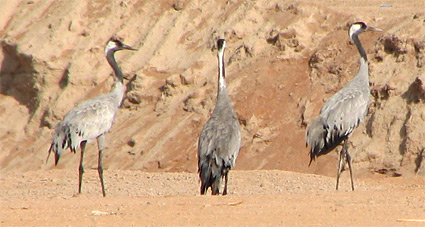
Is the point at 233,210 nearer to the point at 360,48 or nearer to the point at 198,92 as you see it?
the point at 360,48

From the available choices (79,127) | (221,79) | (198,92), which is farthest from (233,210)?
(198,92)

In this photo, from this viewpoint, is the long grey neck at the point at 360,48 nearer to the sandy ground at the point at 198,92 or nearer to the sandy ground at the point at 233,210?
the sandy ground at the point at 198,92

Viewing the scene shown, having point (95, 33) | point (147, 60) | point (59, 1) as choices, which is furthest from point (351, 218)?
point (59, 1)

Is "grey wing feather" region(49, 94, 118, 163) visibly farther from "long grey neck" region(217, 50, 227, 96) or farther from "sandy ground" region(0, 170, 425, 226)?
"sandy ground" region(0, 170, 425, 226)

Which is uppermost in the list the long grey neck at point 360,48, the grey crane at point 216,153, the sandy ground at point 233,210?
the long grey neck at point 360,48

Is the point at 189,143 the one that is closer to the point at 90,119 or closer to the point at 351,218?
the point at 90,119

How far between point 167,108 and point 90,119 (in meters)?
7.47

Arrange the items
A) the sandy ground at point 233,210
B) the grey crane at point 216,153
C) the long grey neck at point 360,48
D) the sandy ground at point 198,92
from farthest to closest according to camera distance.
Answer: the sandy ground at point 198,92 < the long grey neck at point 360,48 < the grey crane at point 216,153 < the sandy ground at point 233,210

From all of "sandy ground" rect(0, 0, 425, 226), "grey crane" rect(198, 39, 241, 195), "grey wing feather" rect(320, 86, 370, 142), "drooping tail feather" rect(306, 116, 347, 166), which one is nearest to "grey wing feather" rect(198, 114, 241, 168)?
"grey crane" rect(198, 39, 241, 195)

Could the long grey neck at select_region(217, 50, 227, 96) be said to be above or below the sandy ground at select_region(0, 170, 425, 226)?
above

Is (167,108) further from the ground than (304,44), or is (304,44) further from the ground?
(304,44)

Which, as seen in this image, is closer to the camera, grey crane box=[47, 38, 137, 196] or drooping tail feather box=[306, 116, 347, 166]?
grey crane box=[47, 38, 137, 196]

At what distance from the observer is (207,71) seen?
76.0 feet

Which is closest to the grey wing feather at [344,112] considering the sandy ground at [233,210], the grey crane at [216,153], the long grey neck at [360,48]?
the long grey neck at [360,48]
